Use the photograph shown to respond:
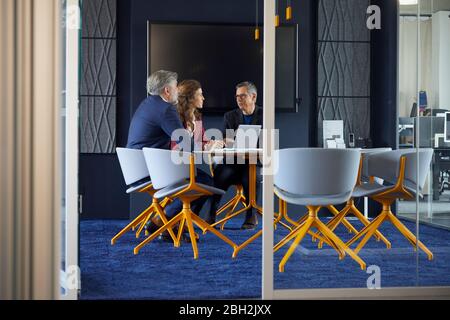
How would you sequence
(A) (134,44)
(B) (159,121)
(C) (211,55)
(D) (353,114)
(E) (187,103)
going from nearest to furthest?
(D) (353,114) < (B) (159,121) < (E) (187,103) < (A) (134,44) < (C) (211,55)

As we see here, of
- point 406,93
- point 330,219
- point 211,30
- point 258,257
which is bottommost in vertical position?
point 258,257

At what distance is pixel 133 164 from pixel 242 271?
1.86m

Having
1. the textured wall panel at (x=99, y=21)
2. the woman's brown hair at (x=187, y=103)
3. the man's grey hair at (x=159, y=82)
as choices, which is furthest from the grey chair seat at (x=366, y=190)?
the textured wall panel at (x=99, y=21)

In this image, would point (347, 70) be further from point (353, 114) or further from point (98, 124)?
point (98, 124)

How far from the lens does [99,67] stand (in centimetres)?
884

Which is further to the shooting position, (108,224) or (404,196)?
(108,224)

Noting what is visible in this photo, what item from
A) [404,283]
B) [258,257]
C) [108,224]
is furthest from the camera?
[108,224]

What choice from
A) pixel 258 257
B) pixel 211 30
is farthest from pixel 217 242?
pixel 211 30

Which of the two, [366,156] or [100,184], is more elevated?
[366,156]

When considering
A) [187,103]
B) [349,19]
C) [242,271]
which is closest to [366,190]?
[242,271]

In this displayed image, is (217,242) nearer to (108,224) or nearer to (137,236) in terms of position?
(137,236)

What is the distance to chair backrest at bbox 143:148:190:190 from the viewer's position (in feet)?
19.6

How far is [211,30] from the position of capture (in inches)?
351
